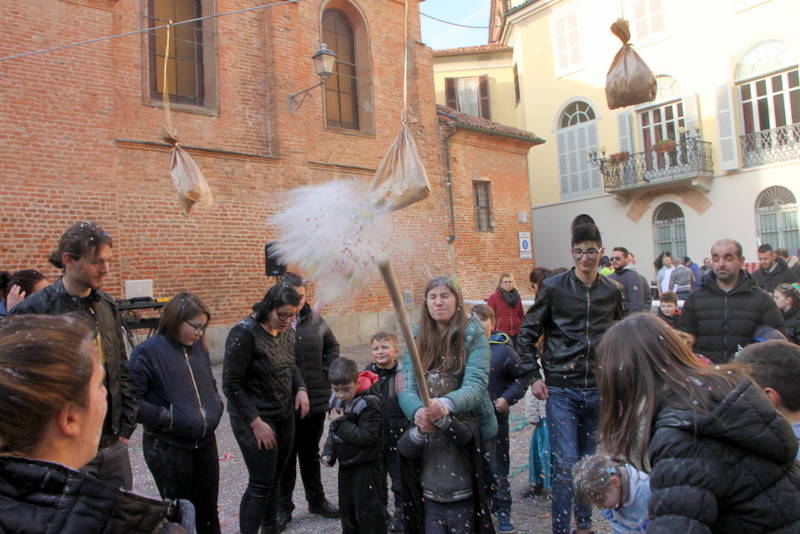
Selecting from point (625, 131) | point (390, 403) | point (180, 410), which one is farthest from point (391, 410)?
point (625, 131)

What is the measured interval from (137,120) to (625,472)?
11.6 m

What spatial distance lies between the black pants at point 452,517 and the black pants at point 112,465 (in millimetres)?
1681

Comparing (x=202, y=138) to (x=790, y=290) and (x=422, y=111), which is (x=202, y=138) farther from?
(x=790, y=290)

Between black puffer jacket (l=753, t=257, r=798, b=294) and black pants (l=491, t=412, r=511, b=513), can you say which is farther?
black puffer jacket (l=753, t=257, r=798, b=294)

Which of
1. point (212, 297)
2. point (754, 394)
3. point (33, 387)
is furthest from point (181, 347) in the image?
point (212, 297)

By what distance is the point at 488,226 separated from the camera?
714 inches

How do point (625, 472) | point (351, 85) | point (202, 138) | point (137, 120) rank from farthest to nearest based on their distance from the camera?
point (351, 85)
point (202, 138)
point (137, 120)
point (625, 472)

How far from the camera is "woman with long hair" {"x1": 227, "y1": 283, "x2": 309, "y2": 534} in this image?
388cm

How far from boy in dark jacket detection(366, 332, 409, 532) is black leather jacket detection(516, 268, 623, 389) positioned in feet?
3.10

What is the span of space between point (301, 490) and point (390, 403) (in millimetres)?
1844

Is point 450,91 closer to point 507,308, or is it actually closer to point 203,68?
point 203,68

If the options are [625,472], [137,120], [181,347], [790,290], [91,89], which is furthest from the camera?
[137,120]

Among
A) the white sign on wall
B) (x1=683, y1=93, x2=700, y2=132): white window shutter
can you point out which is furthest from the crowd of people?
(x1=683, y1=93, x2=700, y2=132): white window shutter

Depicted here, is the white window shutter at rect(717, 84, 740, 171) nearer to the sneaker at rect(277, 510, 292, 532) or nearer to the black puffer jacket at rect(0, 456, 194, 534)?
the sneaker at rect(277, 510, 292, 532)
